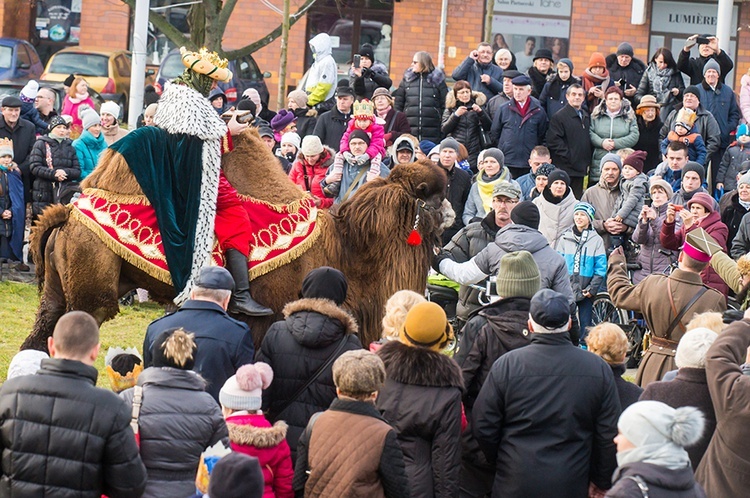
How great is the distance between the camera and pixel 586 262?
1222 centimetres

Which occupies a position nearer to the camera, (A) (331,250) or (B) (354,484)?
(B) (354,484)

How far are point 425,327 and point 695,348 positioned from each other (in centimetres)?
149

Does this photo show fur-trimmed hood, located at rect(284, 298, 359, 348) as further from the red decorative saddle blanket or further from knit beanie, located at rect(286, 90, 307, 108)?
knit beanie, located at rect(286, 90, 307, 108)

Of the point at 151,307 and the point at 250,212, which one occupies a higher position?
the point at 250,212

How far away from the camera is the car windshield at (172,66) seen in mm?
26286

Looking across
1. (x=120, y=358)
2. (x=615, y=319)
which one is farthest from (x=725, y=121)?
(x=120, y=358)

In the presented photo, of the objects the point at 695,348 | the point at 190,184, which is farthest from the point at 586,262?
the point at 695,348

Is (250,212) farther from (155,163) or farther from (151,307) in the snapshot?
(151,307)

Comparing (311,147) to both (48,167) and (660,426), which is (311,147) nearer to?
(48,167)

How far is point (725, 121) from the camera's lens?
16.7 metres

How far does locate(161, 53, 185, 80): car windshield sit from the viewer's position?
86.2 feet

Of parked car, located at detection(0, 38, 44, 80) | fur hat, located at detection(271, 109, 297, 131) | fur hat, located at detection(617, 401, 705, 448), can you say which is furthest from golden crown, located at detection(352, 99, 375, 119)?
parked car, located at detection(0, 38, 44, 80)

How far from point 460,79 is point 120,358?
38.9ft

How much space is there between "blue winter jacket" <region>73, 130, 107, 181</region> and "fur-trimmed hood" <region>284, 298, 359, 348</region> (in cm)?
915
